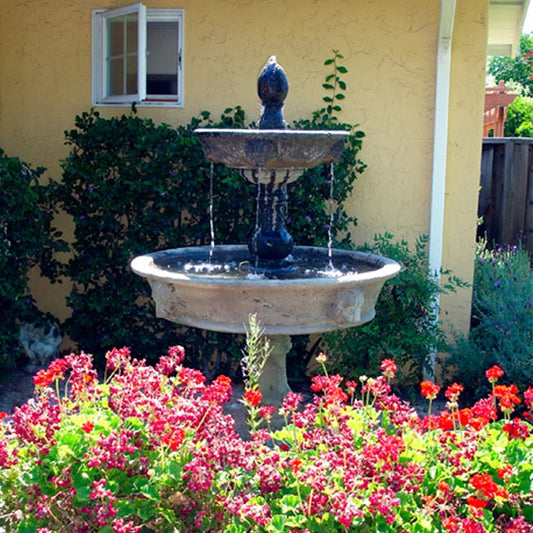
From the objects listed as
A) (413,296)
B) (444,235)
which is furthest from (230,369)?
(444,235)

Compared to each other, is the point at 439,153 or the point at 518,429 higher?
the point at 439,153

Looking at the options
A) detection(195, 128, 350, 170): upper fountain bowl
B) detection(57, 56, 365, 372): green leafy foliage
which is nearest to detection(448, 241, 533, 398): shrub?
detection(57, 56, 365, 372): green leafy foliage

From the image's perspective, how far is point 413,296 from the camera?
5.70 m

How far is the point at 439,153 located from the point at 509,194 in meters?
3.10

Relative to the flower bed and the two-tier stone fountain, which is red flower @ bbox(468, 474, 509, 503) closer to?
the flower bed

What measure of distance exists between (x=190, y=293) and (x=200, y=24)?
9.80 ft

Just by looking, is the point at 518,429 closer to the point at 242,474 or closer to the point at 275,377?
the point at 242,474

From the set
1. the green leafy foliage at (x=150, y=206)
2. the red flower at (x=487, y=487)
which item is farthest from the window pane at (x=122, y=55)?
the red flower at (x=487, y=487)

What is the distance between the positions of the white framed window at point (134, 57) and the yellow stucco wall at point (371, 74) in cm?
8

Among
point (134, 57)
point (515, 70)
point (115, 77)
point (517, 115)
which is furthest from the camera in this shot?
point (515, 70)

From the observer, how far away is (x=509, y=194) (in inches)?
354

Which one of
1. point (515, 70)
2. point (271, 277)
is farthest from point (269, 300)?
point (515, 70)

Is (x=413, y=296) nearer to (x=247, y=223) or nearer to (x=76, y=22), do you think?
(x=247, y=223)

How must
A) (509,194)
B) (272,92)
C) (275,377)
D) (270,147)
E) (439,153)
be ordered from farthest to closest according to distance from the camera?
(509,194), (439,153), (275,377), (272,92), (270,147)
